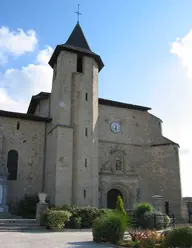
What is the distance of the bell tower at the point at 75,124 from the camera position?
67.3 ft

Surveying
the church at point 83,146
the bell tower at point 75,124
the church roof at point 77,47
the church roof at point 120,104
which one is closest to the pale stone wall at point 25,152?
the church at point 83,146

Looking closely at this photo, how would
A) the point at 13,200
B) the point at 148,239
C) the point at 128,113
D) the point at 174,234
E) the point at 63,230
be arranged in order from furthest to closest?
1. the point at 128,113
2. the point at 13,200
3. the point at 63,230
4. the point at 148,239
5. the point at 174,234

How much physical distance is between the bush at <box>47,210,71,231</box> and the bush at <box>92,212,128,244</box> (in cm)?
439

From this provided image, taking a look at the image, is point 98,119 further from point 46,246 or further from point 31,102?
point 46,246

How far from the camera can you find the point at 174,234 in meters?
8.38

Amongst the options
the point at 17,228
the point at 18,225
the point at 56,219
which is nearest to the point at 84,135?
the point at 56,219

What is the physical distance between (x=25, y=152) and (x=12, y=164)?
1324mm

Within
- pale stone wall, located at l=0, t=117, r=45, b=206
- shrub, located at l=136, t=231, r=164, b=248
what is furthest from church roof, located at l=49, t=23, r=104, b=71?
shrub, located at l=136, t=231, r=164, b=248

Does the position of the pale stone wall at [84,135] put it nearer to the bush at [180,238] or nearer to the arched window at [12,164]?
the arched window at [12,164]

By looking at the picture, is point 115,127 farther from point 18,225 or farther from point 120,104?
point 18,225

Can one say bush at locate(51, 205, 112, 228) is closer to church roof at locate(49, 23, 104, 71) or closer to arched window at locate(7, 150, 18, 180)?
arched window at locate(7, 150, 18, 180)

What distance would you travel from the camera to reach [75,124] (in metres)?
22.1

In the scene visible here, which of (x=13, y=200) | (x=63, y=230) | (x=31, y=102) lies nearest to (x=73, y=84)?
(x=31, y=102)

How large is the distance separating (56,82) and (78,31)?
6326 mm
